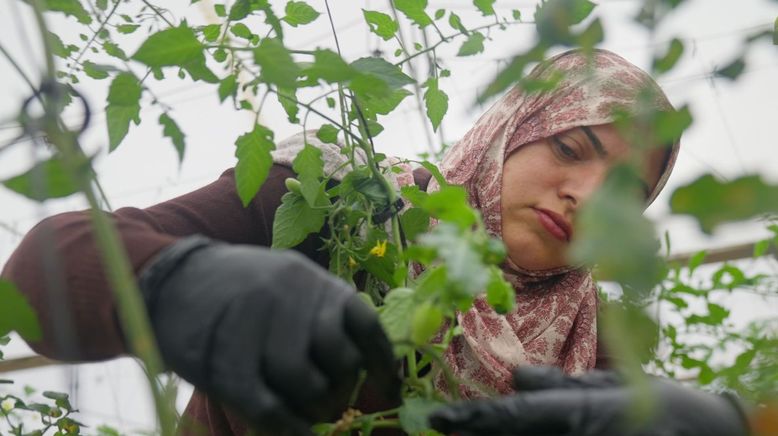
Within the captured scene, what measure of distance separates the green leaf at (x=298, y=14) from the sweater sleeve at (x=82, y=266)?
32cm

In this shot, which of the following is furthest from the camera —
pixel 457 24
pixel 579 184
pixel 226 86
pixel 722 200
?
pixel 579 184

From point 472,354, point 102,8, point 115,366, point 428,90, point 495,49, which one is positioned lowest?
point 115,366

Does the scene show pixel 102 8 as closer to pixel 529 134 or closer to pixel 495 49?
pixel 529 134

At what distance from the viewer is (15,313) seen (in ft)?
1.74

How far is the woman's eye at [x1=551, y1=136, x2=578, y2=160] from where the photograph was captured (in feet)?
4.31

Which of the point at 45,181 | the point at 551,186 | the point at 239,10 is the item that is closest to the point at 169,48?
the point at 45,181

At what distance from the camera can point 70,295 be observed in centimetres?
73

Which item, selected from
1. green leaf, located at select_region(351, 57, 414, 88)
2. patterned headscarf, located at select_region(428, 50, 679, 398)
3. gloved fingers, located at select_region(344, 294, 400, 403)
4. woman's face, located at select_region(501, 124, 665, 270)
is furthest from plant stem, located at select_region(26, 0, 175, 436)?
woman's face, located at select_region(501, 124, 665, 270)

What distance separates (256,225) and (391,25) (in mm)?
416

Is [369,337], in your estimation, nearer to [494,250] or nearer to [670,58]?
[494,250]

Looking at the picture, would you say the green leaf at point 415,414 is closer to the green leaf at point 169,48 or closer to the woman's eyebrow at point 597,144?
the green leaf at point 169,48

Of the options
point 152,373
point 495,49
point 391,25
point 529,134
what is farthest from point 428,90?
point 495,49

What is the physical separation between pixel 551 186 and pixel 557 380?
0.72 meters

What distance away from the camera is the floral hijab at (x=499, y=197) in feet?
4.30
